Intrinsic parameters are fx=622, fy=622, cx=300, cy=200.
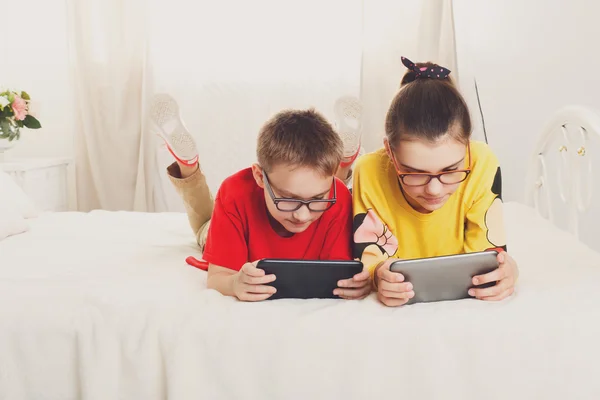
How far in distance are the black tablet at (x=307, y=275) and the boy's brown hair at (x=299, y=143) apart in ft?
0.70

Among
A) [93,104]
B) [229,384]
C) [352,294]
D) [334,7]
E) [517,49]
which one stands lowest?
[229,384]

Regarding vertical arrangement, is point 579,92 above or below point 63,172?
above

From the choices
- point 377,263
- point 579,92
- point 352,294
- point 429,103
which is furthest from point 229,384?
point 579,92

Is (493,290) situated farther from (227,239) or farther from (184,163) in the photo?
(184,163)

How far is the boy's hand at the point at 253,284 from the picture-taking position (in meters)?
1.35

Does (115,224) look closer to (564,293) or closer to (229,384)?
(229,384)

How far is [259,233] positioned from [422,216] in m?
0.41

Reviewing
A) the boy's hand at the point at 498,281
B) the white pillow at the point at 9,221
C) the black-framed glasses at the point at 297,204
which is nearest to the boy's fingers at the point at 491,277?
the boy's hand at the point at 498,281

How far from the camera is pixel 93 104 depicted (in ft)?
11.3

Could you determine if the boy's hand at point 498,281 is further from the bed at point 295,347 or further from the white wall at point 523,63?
the white wall at point 523,63

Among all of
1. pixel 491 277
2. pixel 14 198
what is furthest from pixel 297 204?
pixel 14 198

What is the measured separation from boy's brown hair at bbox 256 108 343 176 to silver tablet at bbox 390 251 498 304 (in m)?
0.30

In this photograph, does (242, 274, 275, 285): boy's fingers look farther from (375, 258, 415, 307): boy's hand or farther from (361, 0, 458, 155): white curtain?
(361, 0, 458, 155): white curtain

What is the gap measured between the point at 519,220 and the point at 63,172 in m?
2.43
